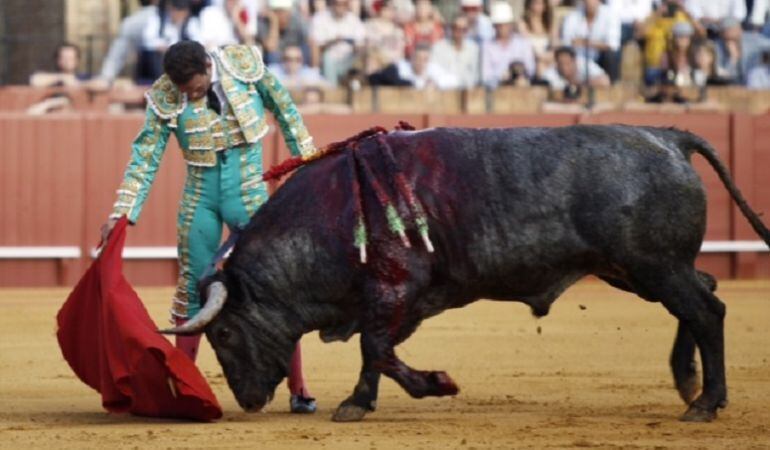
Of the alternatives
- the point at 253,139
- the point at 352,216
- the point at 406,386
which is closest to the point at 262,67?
the point at 253,139

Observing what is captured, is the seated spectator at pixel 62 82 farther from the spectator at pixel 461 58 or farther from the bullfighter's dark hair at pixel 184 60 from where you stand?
the bullfighter's dark hair at pixel 184 60

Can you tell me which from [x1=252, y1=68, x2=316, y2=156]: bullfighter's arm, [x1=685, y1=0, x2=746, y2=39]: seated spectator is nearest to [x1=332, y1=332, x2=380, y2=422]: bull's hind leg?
[x1=252, y1=68, x2=316, y2=156]: bullfighter's arm

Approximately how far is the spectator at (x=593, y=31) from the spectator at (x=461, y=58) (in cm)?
68

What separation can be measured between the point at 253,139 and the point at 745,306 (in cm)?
534

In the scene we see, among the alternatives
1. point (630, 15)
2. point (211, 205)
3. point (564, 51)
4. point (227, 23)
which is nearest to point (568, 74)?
point (564, 51)

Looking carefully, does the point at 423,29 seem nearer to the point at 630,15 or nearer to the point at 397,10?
the point at 397,10

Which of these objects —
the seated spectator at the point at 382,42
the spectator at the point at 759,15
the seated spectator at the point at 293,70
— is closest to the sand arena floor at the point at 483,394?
the seated spectator at the point at 293,70

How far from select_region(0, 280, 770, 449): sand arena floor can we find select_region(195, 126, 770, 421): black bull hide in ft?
0.89

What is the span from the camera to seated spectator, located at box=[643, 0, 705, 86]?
14016 millimetres

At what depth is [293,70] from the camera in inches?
529

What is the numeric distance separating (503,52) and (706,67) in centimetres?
149

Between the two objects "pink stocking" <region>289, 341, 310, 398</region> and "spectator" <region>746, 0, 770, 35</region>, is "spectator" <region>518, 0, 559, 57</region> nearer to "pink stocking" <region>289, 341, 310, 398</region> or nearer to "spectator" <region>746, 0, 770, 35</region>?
"spectator" <region>746, 0, 770, 35</region>

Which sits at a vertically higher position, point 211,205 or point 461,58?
point 211,205

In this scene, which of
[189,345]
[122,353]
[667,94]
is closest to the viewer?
[122,353]
